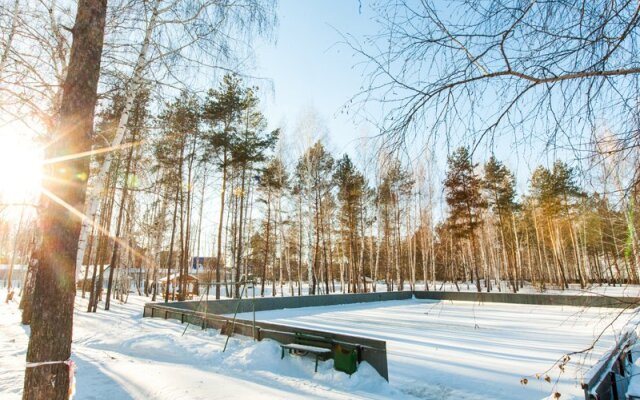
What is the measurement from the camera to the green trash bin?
17.7 ft

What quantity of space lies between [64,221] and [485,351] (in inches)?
285

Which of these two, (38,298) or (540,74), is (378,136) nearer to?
(540,74)

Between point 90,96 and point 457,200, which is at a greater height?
point 457,200

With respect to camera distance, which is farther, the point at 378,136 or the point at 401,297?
the point at 401,297

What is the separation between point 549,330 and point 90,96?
11270 mm

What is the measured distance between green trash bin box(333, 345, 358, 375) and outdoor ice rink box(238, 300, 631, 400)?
0.63 m

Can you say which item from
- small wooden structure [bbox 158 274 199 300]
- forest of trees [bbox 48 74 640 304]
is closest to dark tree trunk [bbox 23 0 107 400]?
forest of trees [bbox 48 74 640 304]

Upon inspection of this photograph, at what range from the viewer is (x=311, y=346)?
19.8 feet

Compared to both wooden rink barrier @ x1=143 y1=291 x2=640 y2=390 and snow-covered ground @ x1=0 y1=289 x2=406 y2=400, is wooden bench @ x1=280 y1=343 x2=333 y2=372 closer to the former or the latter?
snow-covered ground @ x1=0 y1=289 x2=406 y2=400

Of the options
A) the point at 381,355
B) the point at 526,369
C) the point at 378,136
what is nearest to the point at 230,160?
the point at 381,355

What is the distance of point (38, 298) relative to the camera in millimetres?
2828

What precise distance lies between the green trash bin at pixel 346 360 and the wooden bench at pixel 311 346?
18 cm

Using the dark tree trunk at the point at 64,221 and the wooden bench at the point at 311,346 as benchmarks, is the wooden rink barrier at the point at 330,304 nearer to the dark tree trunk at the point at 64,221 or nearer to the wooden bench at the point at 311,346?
the wooden bench at the point at 311,346

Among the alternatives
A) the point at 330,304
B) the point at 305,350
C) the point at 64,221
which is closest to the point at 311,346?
the point at 305,350
